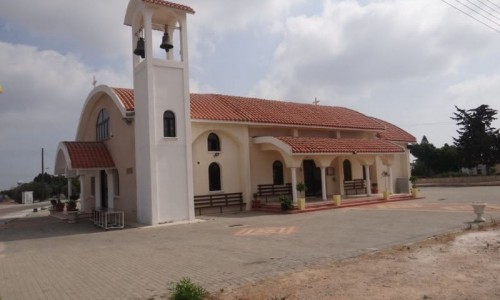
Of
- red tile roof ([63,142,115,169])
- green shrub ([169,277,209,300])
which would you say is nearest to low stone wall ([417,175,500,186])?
red tile roof ([63,142,115,169])

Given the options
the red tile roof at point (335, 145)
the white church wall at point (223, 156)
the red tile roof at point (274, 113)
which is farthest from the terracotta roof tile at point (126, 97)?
the red tile roof at point (335, 145)

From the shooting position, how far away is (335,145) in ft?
72.7

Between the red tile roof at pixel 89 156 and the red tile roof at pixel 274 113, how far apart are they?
318cm

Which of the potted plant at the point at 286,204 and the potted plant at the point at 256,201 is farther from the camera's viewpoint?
the potted plant at the point at 256,201

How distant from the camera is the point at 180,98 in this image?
17.4 m

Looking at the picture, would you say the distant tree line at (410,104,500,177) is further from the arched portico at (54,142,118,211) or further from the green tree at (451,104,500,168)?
the arched portico at (54,142,118,211)

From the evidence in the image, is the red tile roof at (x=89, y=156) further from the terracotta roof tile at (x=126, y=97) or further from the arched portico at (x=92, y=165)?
the terracotta roof tile at (x=126, y=97)

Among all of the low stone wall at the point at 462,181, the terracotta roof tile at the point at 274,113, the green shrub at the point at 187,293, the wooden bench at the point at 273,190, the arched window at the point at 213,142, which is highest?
the terracotta roof tile at the point at 274,113

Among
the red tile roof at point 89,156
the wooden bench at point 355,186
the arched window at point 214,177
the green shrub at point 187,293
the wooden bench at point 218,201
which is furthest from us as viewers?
the wooden bench at point 355,186

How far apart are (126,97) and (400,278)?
1617cm

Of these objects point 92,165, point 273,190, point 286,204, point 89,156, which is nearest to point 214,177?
point 273,190

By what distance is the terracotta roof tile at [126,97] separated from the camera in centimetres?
1861

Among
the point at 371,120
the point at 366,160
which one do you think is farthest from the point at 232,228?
the point at 371,120

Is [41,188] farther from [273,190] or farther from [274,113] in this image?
[273,190]
